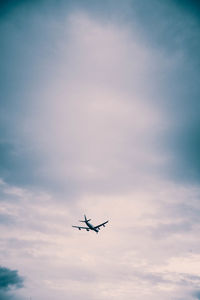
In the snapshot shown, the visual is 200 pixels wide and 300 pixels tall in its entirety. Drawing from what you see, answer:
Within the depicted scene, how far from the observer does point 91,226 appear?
73.4m
